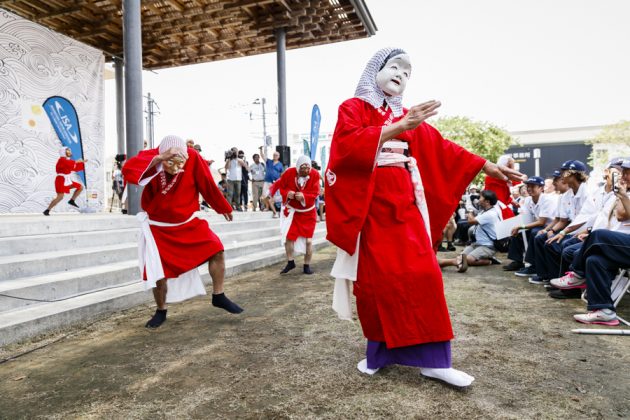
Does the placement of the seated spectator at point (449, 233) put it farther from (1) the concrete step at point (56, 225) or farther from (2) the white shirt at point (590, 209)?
(1) the concrete step at point (56, 225)

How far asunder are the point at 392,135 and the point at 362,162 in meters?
0.24

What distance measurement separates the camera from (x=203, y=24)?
11297 mm

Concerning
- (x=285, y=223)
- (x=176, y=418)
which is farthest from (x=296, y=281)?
(x=176, y=418)

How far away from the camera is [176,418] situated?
7.07ft

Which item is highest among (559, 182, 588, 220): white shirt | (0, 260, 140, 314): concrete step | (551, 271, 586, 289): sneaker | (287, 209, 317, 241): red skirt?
(559, 182, 588, 220): white shirt

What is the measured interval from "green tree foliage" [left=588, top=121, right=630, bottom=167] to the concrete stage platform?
3608cm

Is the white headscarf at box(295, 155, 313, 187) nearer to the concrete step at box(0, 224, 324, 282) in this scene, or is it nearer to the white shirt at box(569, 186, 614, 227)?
the concrete step at box(0, 224, 324, 282)

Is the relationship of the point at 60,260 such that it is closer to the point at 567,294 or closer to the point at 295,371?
the point at 295,371

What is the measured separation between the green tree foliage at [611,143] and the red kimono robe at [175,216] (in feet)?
119

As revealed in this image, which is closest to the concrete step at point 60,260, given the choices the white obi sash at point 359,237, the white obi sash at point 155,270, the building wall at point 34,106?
the white obi sash at point 155,270

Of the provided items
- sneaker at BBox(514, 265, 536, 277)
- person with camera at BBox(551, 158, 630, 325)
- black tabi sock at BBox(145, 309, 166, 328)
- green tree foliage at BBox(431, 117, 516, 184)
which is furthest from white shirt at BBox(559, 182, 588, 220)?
green tree foliage at BBox(431, 117, 516, 184)

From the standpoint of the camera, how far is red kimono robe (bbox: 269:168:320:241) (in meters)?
6.75

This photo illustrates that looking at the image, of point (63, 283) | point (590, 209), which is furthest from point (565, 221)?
point (63, 283)

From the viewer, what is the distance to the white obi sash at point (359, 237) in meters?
2.73
